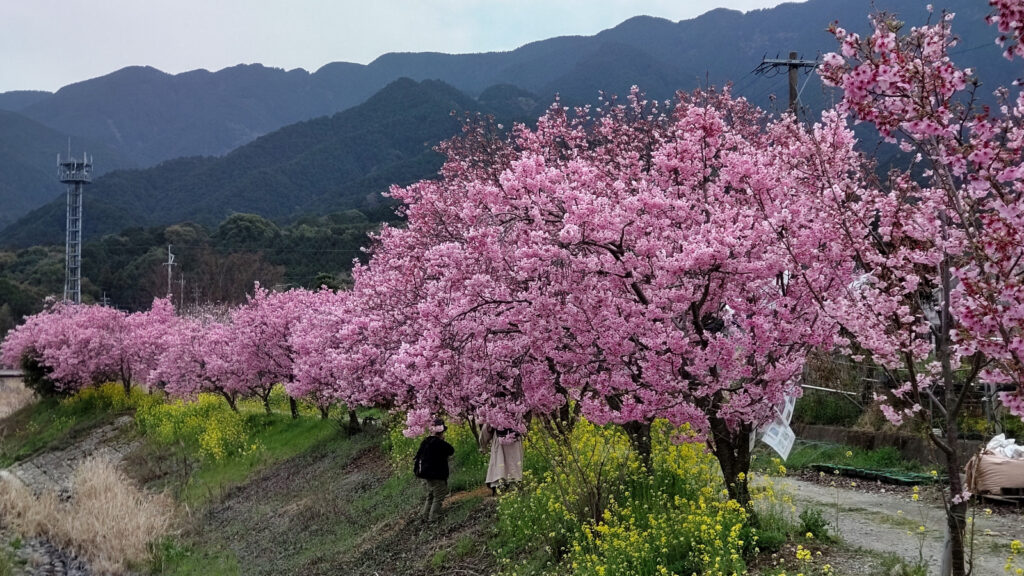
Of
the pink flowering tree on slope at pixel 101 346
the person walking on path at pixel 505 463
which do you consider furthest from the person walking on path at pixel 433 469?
the pink flowering tree on slope at pixel 101 346

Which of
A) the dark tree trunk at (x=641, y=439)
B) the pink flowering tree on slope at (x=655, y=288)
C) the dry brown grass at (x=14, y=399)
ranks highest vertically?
the pink flowering tree on slope at (x=655, y=288)

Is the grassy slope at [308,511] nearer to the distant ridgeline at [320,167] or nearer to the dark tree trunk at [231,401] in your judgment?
the dark tree trunk at [231,401]

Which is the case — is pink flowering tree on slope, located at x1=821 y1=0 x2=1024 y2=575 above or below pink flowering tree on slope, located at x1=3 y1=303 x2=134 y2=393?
above

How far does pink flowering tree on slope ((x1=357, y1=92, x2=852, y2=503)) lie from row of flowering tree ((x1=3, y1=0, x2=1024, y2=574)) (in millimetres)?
24

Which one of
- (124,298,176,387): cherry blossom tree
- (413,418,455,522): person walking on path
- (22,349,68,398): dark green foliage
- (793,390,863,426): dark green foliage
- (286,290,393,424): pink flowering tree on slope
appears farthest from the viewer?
(22,349,68,398): dark green foliage

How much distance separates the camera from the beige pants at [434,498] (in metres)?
12.8

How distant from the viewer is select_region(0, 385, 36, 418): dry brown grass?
40562mm

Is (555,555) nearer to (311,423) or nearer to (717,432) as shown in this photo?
(717,432)

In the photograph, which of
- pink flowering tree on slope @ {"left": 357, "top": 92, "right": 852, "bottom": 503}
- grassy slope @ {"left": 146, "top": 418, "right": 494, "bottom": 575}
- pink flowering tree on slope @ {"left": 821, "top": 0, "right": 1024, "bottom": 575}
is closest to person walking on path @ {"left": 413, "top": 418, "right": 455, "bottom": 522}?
grassy slope @ {"left": 146, "top": 418, "right": 494, "bottom": 575}

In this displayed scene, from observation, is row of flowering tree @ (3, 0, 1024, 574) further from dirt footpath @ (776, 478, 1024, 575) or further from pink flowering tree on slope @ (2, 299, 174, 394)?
pink flowering tree on slope @ (2, 299, 174, 394)

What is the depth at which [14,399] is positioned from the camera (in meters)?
42.6

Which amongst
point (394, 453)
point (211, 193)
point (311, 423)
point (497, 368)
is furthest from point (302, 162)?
point (497, 368)

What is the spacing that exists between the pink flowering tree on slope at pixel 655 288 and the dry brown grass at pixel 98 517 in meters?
10.3

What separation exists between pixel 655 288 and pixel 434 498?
6.77 metres
